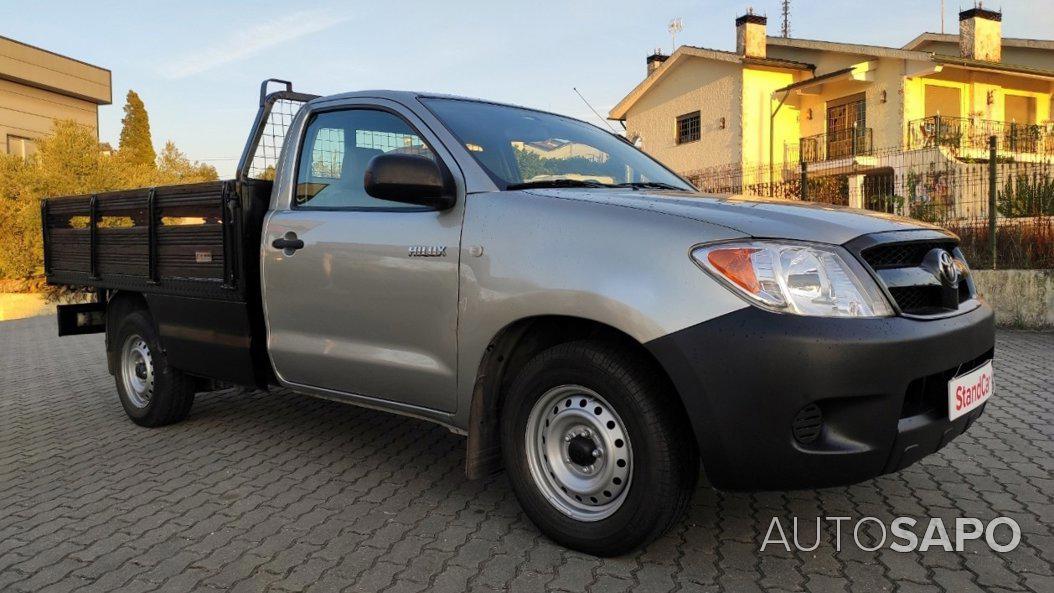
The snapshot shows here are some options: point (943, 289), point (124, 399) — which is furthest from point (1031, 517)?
point (124, 399)

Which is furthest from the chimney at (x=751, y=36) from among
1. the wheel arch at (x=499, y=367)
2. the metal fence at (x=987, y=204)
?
the wheel arch at (x=499, y=367)

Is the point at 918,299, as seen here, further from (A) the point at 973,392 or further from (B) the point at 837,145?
(B) the point at 837,145

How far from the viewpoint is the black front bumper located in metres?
2.34

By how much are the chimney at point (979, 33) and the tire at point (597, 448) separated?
25152 millimetres

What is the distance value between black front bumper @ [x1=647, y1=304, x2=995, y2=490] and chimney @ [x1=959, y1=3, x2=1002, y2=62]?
24.9 m

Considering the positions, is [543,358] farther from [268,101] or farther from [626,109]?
[626,109]

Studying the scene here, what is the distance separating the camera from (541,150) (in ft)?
12.1

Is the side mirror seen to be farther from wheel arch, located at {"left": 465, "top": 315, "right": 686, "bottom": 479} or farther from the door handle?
the door handle

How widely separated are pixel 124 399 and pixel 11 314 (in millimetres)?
11844

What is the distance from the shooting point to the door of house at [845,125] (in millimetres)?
22953

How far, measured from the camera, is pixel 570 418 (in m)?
2.87

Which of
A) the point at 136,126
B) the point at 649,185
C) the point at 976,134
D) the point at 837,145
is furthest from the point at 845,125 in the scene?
the point at 136,126

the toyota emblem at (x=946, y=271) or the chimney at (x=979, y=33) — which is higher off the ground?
the chimney at (x=979, y=33)

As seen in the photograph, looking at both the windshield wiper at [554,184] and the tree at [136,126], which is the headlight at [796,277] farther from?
the tree at [136,126]
